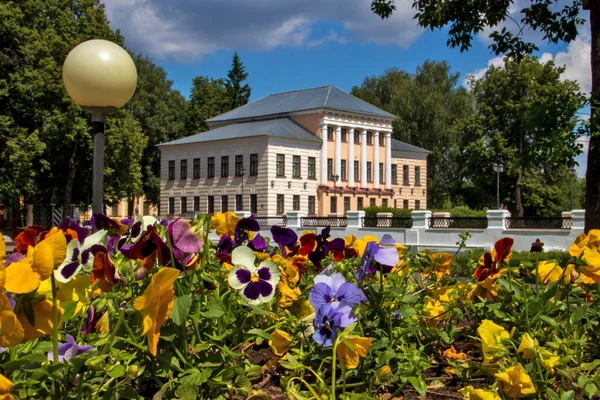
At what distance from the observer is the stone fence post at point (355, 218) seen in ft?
93.7

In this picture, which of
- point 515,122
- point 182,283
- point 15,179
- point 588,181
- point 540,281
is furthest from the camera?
point 515,122

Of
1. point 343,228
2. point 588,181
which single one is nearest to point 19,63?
point 343,228

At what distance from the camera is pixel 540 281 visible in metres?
2.13

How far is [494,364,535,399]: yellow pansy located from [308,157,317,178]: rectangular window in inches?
1815

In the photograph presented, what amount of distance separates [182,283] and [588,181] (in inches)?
353

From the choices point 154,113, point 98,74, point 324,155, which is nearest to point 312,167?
point 324,155

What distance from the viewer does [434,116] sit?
178 feet

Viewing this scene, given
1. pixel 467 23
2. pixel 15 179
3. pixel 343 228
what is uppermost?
pixel 467 23

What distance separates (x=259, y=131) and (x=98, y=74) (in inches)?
1614

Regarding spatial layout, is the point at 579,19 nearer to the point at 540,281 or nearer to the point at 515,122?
the point at 540,281

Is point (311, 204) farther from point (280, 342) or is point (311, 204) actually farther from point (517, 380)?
point (517, 380)

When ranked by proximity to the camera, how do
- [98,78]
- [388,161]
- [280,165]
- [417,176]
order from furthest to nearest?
[417,176], [388,161], [280,165], [98,78]

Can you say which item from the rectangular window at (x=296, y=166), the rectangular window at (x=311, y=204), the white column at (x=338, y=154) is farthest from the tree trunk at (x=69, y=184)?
the white column at (x=338, y=154)

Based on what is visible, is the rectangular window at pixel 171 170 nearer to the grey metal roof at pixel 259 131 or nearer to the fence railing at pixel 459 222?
the grey metal roof at pixel 259 131
